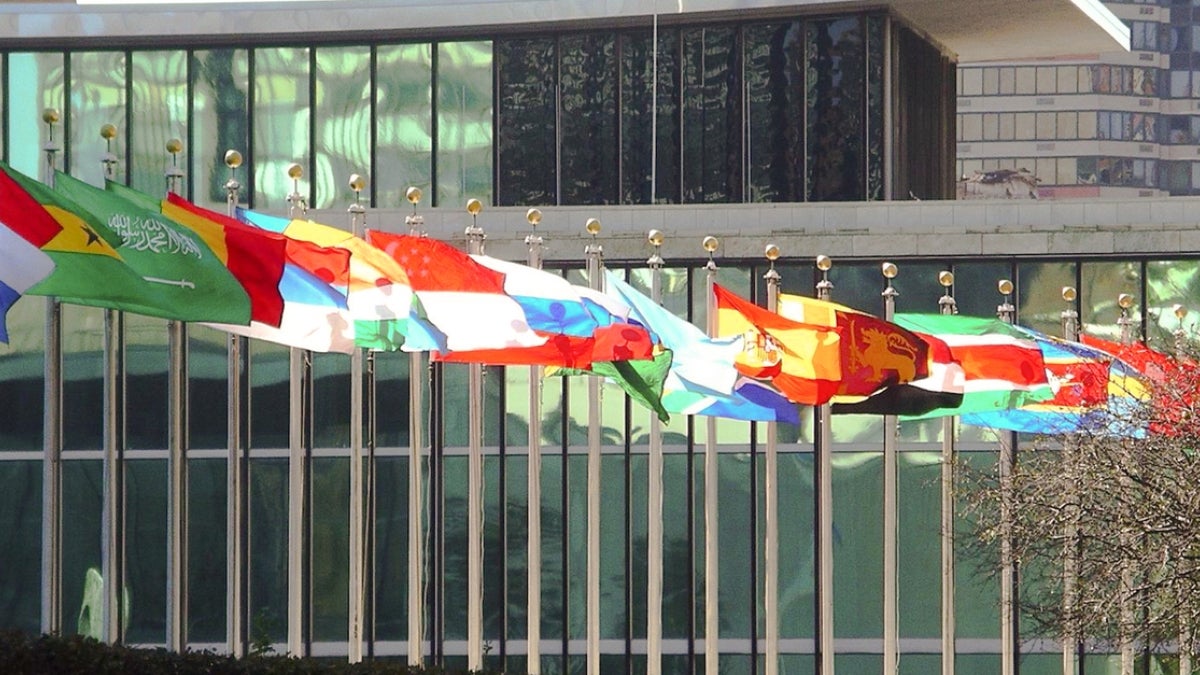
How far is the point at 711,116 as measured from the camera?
43406 millimetres

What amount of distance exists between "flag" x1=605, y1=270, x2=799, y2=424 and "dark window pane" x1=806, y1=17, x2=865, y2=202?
17.5 m

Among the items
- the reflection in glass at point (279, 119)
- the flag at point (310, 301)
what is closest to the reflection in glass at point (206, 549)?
the reflection in glass at point (279, 119)

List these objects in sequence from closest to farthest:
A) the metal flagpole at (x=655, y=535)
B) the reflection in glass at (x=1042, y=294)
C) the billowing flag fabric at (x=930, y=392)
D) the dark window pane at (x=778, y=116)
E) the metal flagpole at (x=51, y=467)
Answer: the metal flagpole at (x=51, y=467)
the metal flagpole at (x=655, y=535)
the billowing flag fabric at (x=930, y=392)
the reflection in glass at (x=1042, y=294)
the dark window pane at (x=778, y=116)

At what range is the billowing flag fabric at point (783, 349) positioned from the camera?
25250mm

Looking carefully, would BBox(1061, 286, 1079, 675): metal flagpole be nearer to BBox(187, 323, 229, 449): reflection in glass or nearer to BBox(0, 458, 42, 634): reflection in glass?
BBox(187, 323, 229, 449): reflection in glass

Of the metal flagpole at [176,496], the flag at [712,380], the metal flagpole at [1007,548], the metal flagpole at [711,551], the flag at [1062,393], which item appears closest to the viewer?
the metal flagpole at [176,496]

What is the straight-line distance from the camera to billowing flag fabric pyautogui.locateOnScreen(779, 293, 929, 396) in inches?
998

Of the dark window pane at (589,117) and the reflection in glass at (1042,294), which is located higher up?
the dark window pane at (589,117)

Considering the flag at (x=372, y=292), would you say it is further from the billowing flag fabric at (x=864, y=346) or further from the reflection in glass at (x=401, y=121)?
the reflection in glass at (x=401, y=121)

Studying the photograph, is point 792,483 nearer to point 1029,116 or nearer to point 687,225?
point 687,225

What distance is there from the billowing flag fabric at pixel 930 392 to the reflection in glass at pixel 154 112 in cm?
2031

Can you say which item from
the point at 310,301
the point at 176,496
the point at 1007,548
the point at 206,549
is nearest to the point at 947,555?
the point at 1007,548

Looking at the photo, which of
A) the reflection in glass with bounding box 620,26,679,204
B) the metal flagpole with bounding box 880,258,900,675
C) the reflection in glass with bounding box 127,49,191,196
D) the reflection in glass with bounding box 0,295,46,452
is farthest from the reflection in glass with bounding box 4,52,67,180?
the metal flagpole with bounding box 880,258,900,675

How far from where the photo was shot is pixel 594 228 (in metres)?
24.7
